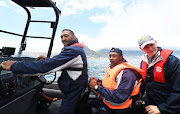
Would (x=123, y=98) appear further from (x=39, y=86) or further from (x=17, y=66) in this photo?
(x=39, y=86)

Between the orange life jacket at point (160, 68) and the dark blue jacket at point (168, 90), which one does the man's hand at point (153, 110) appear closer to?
the dark blue jacket at point (168, 90)

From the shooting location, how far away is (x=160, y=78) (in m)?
1.72

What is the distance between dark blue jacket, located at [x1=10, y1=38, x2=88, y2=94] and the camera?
1.48 meters

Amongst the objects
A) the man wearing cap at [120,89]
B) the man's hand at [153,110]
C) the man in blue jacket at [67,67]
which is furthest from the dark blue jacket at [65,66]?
the man's hand at [153,110]

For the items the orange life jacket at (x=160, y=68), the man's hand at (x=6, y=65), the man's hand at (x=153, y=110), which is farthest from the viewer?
the orange life jacket at (x=160, y=68)

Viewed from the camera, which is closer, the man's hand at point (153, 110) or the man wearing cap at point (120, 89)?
the man's hand at point (153, 110)

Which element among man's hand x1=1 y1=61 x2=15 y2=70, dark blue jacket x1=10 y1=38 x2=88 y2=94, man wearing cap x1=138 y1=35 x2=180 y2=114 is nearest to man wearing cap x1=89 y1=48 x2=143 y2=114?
man wearing cap x1=138 y1=35 x2=180 y2=114

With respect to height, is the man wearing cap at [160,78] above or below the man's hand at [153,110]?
above

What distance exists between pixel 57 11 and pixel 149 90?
245 centimetres

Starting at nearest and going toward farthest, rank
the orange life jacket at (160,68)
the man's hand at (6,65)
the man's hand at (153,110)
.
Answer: the man's hand at (6,65) → the man's hand at (153,110) → the orange life jacket at (160,68)

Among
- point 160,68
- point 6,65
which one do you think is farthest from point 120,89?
point 6,65

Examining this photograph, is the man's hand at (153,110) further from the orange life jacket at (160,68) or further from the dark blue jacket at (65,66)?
the dark blue jacket at (65,66)

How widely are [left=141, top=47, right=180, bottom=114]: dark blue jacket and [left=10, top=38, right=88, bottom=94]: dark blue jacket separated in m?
1.16

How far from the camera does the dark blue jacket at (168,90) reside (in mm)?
1513
